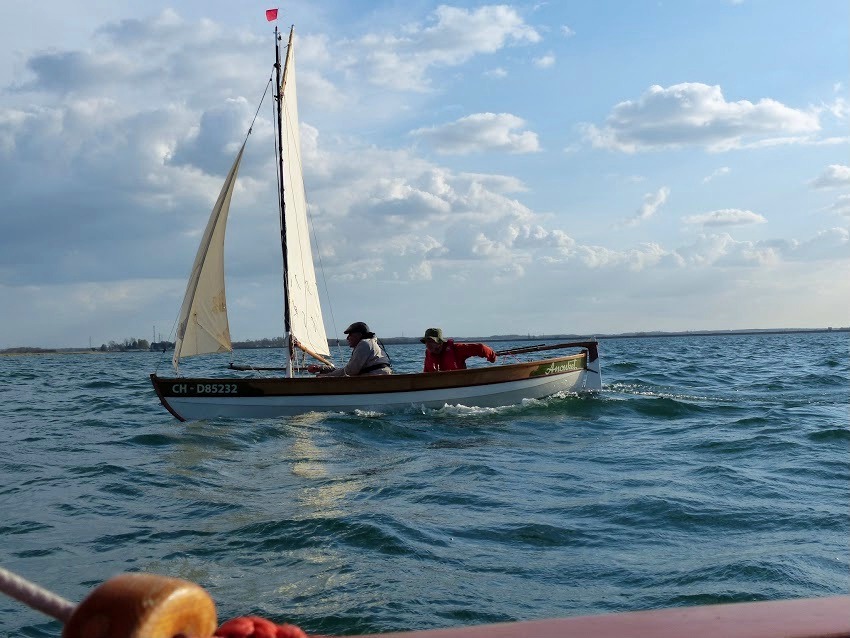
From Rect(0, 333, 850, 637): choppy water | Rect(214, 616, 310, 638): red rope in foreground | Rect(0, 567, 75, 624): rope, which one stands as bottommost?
Rect(0, 333, 850, 637): choppy water

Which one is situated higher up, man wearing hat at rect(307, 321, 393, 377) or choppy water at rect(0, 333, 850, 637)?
man wearing hat at rect(307, 321, 393, 377)

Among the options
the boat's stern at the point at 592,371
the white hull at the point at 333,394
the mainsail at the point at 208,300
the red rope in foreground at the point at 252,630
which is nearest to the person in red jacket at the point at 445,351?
the white hull at the point at 333,394

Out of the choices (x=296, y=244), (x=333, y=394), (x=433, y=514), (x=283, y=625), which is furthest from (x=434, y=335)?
(x=283, y=625)

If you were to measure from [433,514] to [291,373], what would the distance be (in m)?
9.58

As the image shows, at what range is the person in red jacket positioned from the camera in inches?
664

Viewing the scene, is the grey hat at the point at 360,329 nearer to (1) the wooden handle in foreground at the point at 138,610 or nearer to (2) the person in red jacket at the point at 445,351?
(2) the person in red jacket at the point at 445,351

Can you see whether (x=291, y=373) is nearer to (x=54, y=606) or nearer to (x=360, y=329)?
(x=360, y=329)

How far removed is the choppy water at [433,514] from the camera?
5547mm

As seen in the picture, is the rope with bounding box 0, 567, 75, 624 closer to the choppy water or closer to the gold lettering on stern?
the choppy water

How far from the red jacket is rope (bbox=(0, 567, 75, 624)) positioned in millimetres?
15341

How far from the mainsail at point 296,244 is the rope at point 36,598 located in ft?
52.5

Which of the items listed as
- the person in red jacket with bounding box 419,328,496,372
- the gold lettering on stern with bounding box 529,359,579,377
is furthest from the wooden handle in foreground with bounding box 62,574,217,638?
the gold lettering on stern with bounding box 529,359,579,377

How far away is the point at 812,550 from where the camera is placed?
645cm

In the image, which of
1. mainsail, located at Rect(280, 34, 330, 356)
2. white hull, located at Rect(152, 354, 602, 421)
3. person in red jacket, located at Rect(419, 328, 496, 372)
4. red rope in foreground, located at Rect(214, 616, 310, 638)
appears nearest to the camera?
red rope in foreground, located at Rect(214, 616, 310, 638)
